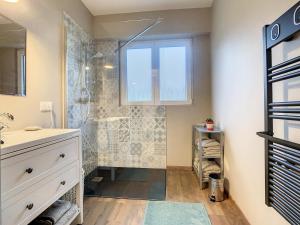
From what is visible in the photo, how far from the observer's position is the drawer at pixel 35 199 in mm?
980

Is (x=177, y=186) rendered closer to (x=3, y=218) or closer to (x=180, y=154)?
(x=180, y=154)

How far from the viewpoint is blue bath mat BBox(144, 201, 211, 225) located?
1756 mm

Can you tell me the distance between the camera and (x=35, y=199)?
1.16 metres

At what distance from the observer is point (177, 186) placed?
8.30 ft

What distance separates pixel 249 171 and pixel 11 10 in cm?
230

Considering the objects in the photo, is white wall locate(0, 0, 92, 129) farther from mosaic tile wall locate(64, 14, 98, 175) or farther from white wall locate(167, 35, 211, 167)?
white wall locate(167, 35, 211, 167)

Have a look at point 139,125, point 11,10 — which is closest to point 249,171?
point 139,125

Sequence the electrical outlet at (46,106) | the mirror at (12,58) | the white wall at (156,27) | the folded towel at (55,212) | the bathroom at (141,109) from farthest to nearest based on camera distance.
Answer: the white wall at (156,27), the electrical outlet at (46,106), the mirror at (12,58), the folded towel at (55,212), the bathroom at (141,109)

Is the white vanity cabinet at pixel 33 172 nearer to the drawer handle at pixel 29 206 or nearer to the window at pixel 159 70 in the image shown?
the drawer handle at pixel 29 206

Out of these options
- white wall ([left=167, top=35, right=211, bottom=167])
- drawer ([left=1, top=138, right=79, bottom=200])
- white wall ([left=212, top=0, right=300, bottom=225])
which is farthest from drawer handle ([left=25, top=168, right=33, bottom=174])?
white wall ([left=167, top=35, right=211, bottom=167])

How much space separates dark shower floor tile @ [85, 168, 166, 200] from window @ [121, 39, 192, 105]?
1.06m

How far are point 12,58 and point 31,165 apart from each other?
3.10ft

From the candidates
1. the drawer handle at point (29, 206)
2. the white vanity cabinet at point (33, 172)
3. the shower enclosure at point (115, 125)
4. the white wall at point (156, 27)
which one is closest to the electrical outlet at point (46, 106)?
the white vanity cabinet at point (33, 172)

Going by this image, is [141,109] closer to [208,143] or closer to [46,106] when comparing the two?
[208,143]
